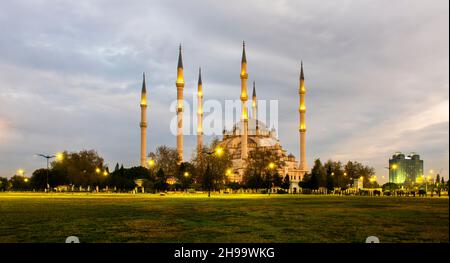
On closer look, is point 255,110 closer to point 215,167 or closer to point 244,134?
point 244,134

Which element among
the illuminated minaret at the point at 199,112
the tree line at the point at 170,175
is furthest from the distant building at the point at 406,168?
the illuminated minaret at the point at 199,112

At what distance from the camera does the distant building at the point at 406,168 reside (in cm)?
16738

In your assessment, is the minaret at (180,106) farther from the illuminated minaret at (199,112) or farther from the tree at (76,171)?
the tree at (76,171)

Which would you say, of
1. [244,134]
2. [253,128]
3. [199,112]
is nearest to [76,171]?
[199,112]

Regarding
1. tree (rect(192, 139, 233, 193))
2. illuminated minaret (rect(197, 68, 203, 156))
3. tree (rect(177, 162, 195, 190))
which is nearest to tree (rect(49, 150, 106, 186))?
tree (rect(177, 162, 195, 190))

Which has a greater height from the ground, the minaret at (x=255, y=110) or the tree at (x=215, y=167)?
the minaret at (x=255, y=110)

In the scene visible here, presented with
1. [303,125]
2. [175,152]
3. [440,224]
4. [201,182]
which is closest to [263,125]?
[303,125]

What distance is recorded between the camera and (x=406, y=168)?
181500 millimetres

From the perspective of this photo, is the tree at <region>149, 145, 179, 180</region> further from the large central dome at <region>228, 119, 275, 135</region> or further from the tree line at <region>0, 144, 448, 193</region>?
the large central dome at <region>228, 119, 275, 135</region>

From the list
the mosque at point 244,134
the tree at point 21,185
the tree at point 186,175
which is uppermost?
the mosque at point 244,134

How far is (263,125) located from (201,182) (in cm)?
6789

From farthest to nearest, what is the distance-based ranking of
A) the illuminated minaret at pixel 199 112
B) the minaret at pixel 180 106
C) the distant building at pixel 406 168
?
the distant building at pixel 406 168
the illuminated minaret at pixel 199 112
the minaret at pixel 180 106
